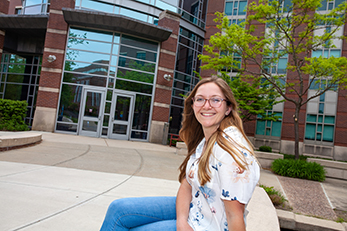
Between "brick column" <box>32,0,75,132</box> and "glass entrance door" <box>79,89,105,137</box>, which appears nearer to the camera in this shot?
"brick column" <box>32,0,75,132</box>

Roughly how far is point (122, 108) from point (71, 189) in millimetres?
11130

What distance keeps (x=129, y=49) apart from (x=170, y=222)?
14717 mm

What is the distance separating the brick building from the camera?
46.2 feet

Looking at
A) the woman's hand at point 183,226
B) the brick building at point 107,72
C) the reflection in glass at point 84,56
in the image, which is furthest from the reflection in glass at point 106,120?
the woman's hand at point 183,226

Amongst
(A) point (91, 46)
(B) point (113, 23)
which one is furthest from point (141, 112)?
(B) point (113, 23)

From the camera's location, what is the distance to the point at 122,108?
1493cm

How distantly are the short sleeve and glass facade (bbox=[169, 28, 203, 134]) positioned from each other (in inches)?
677

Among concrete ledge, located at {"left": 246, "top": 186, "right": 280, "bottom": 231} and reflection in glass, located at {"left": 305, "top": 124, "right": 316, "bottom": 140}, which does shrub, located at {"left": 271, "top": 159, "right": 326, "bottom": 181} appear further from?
reflection in glass, located at {"left": 305, "top": 124, "right": 316, "bottom": 140}

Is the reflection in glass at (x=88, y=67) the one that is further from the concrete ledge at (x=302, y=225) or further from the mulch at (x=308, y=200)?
the concrete ledge at (x=302, y=225)

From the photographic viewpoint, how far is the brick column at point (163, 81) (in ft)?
50.7

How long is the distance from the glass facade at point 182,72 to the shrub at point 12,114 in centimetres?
1002

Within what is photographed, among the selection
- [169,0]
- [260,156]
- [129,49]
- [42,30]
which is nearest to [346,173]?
[260,156]

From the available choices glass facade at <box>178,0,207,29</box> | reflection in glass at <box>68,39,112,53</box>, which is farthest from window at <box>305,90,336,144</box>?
reflection in glass at <box>68,39,112,53</box>

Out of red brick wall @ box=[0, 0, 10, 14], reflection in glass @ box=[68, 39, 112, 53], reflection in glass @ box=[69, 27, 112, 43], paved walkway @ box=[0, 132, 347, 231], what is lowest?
paved walkway @ box=[0, 132, 347, 231]
